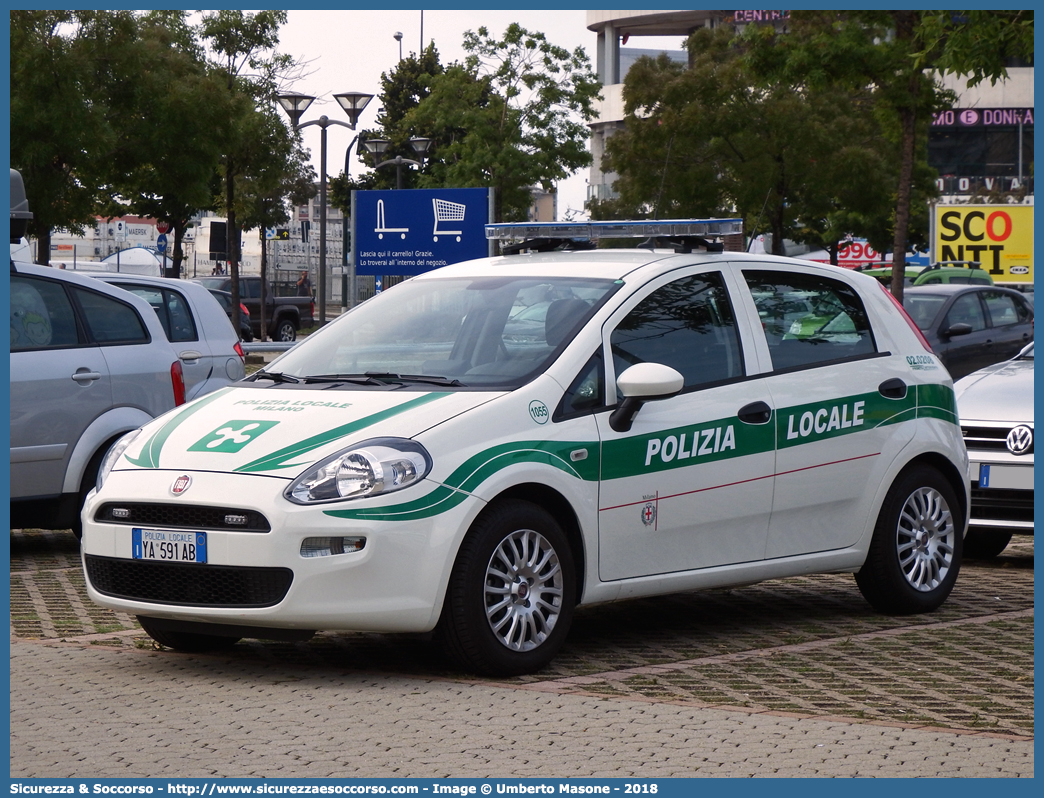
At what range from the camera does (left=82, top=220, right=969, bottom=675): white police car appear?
20.0ft

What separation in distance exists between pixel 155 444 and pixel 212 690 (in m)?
1.02

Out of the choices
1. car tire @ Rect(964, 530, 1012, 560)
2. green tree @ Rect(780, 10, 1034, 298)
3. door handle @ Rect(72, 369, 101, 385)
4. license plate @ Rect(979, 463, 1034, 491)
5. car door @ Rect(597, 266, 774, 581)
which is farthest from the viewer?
green tree @ Rect(780, 10, 1034, 298)

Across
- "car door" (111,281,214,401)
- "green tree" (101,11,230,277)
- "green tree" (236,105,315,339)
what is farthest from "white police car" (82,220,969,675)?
"green tree" (236,105,315,339)

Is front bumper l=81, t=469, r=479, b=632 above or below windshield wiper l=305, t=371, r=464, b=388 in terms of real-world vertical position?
below

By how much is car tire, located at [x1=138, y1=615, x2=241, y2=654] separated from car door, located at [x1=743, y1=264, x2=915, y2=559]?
7.97 feet

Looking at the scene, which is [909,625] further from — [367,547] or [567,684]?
[367,547]

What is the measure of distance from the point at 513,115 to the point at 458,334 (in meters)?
38.3

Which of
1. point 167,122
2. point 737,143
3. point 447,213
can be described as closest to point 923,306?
point 447,213

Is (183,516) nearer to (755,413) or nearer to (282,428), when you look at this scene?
(282,428)

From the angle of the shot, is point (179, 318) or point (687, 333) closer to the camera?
point (687, 333)

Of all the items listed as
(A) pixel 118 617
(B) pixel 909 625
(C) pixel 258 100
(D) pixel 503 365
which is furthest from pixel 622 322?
(C) pixel 258 100

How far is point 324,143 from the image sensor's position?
96.5 feet

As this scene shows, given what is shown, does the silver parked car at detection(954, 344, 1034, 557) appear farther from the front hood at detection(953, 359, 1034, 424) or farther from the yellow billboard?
the yellow billboard

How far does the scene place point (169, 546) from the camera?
6246 millimetres
